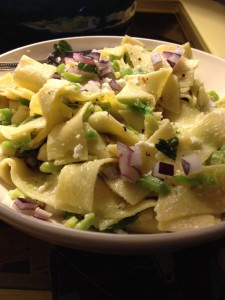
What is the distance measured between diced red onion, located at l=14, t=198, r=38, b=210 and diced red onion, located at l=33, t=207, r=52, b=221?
12 millimetres

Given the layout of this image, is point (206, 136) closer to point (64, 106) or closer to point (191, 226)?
point (191, 226)

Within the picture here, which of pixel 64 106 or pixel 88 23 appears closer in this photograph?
pixel 64 106

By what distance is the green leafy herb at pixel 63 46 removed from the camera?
1673 millimetres

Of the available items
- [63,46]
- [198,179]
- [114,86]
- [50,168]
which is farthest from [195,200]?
[63,46]

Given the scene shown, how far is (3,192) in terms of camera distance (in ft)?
3.52

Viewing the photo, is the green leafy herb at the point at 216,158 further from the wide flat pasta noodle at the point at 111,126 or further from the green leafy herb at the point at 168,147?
the wide flat pasta noodle at the point at 111,126

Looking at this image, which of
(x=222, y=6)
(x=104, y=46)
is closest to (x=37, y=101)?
(x=104, y=46)

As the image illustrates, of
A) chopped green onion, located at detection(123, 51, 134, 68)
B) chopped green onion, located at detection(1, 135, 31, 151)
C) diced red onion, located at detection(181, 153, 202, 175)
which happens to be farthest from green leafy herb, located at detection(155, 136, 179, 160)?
chopped green onion, located at detection(123, 51, 134, 68)

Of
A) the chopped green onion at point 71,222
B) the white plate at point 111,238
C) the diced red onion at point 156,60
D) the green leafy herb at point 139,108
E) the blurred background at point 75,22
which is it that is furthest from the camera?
the blurred background at point 75,22

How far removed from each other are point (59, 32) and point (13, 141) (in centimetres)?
81

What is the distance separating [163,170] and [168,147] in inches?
3.7

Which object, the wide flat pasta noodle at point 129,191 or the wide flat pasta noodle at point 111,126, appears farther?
the wide flat pasta noodle at point 111,126

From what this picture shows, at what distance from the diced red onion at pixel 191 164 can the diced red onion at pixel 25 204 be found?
1.24ft

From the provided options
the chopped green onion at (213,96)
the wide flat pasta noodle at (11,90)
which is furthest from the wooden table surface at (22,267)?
the chopped green onion at (213,96)
